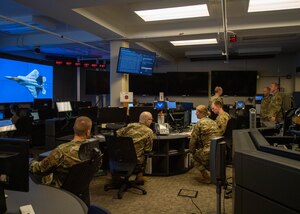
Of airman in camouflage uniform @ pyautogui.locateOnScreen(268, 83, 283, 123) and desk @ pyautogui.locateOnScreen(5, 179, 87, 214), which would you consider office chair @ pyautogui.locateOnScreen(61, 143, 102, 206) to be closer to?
desk @ pyautogui.locateOnScreen(5, 179, 87, 214)

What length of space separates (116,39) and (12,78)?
4457 mm

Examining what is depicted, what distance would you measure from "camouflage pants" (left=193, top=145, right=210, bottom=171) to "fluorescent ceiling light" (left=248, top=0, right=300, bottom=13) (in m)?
2.41

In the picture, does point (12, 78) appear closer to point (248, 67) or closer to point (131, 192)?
point (131, 192)

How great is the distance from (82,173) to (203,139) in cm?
241

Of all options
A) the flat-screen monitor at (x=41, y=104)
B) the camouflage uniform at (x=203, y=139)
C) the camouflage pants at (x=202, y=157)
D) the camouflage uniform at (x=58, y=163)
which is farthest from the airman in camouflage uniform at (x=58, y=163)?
the flat-screen monitor at (x=41, y=104)

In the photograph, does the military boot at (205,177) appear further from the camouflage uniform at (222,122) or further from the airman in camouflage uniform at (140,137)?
the airman in camouflage uniform at (140,137)

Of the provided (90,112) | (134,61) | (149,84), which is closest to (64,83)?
(149,84)

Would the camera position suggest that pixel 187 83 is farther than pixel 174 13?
Yes

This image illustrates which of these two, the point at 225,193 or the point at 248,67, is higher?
the point at 248,67

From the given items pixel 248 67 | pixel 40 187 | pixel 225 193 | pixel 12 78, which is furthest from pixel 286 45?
pixel 12 78

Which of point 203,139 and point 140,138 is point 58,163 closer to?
point 140,138

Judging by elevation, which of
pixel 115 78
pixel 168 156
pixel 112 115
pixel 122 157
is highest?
pixel 115 78

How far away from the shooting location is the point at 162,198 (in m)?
3.69

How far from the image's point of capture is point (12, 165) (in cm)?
152
